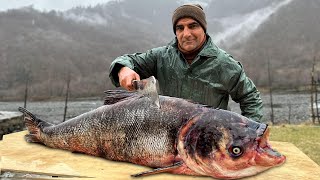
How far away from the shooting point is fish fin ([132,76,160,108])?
318 cm

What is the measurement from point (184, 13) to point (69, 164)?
8.01ft

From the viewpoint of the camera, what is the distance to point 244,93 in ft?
14.9

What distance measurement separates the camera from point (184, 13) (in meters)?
4.57

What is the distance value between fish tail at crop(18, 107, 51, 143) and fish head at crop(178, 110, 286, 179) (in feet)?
6.34

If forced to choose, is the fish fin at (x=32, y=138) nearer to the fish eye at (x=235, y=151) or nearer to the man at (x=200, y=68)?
the man at (x=200, y=68)

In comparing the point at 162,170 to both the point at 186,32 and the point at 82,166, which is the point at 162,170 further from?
the point at 186,32

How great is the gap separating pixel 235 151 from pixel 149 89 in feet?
3.35

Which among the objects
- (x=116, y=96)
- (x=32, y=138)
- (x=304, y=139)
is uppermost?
(x=116, y=96)

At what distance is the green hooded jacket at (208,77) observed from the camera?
4.57m

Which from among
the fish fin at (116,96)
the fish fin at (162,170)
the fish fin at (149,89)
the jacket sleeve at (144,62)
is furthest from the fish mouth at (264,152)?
the jacket sleeve at (144,62)

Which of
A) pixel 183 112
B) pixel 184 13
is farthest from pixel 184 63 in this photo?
pixel 183 112

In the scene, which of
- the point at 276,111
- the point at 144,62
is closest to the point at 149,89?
the point at 144,62

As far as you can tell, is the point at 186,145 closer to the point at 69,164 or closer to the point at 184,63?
the point at 69,164

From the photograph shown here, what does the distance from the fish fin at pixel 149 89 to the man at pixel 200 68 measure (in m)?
1.04
